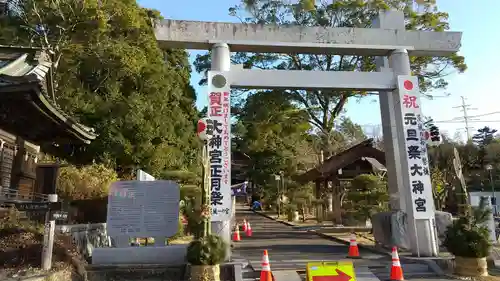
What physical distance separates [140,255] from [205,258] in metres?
1.98

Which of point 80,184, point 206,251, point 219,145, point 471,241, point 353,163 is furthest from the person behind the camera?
point 353,163

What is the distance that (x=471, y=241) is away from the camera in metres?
8.36

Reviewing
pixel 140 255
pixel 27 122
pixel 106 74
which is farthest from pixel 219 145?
pixel 106 74

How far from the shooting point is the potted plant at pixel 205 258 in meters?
7.57

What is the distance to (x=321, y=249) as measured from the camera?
11961 millimetres

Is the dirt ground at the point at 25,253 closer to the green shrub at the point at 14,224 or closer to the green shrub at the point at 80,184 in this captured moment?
the green shrub at the point at 14,224

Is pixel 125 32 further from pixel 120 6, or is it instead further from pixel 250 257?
pixel 250 257

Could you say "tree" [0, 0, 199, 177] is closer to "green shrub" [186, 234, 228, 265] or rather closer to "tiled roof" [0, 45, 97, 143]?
"tiled roof" [0, 45, 97, 143]

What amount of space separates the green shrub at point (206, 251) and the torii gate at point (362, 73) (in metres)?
2.20

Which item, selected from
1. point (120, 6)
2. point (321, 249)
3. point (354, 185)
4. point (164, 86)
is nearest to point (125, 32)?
point (120, 6)

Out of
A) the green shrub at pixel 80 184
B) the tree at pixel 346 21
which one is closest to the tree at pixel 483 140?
the tree at pixel 346 21

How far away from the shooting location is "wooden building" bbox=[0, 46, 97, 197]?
779 centimetres

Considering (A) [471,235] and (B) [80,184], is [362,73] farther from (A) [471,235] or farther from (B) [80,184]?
(B) [80,184]

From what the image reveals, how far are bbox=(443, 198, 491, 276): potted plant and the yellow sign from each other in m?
3.70
